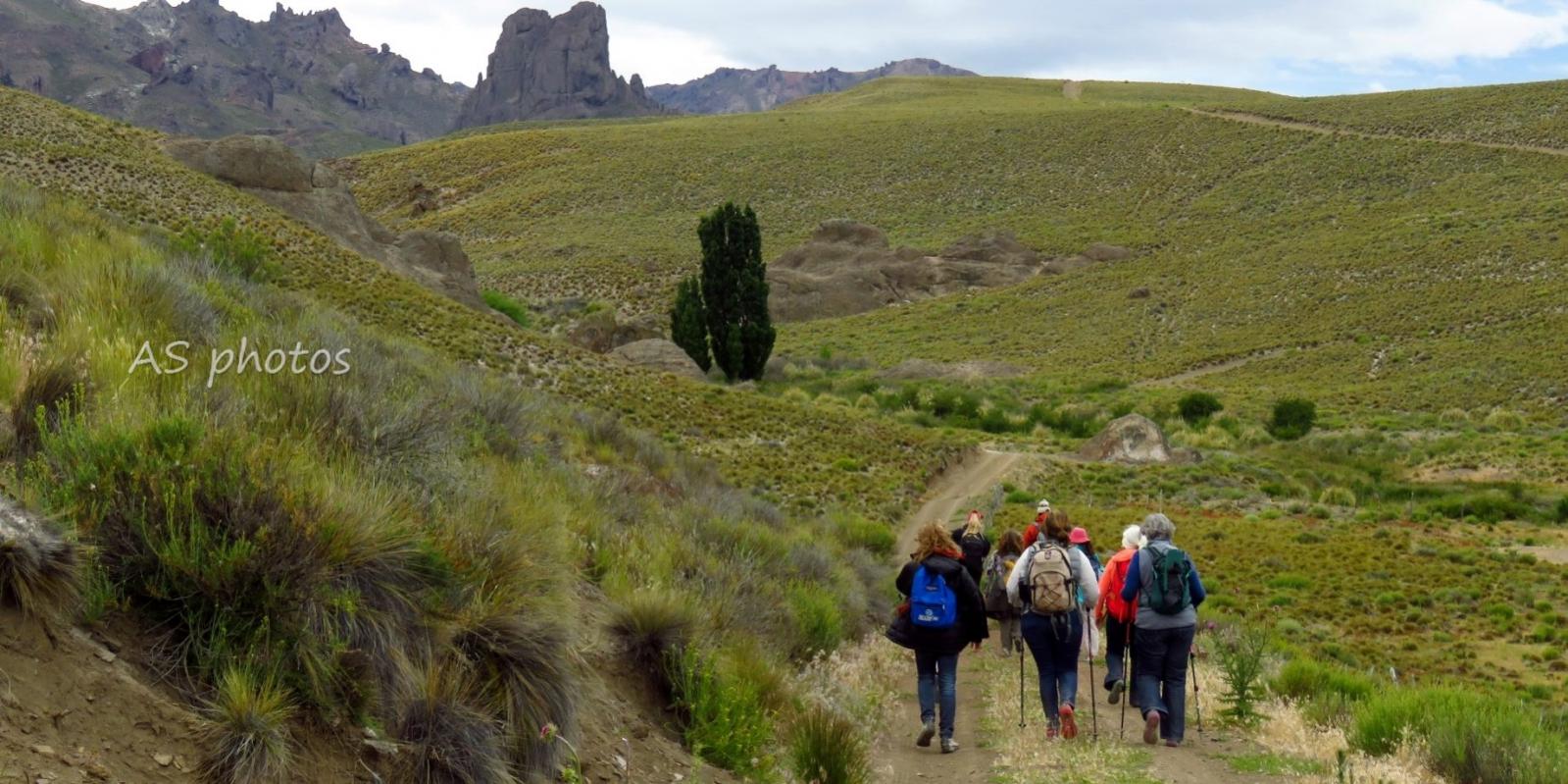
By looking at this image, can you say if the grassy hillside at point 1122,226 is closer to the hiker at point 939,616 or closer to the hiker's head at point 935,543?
the hiker at point 939,616

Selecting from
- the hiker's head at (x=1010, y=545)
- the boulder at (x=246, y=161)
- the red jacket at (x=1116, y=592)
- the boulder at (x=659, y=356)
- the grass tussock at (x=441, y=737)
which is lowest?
the boulder at (x=659, y=356)

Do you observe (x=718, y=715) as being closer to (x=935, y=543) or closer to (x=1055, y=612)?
(x=935, y=543)

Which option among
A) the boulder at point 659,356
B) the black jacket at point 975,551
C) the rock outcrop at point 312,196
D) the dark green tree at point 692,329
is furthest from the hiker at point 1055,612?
the dark green tree at point 692,329

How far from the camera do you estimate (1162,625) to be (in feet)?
27.7

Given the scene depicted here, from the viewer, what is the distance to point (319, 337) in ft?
31.5

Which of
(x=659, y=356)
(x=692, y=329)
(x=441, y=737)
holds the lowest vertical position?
(x=659, y=356)

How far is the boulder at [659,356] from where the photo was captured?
42.0 m

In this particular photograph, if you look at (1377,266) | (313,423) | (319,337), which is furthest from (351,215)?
(1377,266)

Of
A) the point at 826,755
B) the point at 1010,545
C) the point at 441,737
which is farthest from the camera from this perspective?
the point at 1010,545

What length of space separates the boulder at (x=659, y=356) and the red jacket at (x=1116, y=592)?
32453 millimetres

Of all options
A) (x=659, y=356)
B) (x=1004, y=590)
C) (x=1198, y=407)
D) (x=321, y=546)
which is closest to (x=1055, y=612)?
(x=1004, y=590)

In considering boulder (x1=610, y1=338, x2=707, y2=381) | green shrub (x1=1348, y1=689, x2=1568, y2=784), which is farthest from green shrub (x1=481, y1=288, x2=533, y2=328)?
green shrub (x1=1348, y1=689, x2=1568, y2=784)

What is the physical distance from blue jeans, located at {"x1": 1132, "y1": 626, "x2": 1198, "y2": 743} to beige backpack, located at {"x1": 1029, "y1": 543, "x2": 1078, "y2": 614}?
60 centimetres

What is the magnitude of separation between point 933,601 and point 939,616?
0.39 ft
